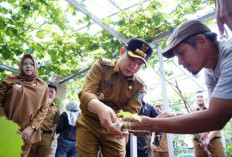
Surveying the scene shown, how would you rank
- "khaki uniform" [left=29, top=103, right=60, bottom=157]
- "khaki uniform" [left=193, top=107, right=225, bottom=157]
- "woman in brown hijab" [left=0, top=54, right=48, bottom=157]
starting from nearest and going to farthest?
"woman in brown hijab" [left=0, top=54, right=48, bottom=157] → "khaki uniform" [left=193, top=107, right=225, bottom=157] → "khaki uniform" [left=29, top=103, right=60, bottom=157]

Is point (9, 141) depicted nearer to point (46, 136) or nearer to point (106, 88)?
point (106, 88)

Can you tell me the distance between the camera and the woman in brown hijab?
251 centimetres

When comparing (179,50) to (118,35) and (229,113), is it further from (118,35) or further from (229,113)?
(118,35)

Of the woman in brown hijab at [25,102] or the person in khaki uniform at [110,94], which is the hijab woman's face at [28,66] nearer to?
the woman in brown hijab at [25,102]

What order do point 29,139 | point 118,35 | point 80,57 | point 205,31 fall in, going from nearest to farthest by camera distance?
point 205,31 < point 29,139 < point 118,35 < point 80,57

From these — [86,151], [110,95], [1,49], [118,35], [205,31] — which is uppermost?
[118,35]

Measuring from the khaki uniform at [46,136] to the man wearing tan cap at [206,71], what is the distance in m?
3.09

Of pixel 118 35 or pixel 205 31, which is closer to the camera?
pixel 205 31

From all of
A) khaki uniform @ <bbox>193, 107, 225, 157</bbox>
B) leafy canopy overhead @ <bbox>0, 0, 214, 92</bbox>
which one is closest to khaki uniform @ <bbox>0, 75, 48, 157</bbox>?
leafy canopy overhead @ <bbox>0, 0, 214, 92</bbox>

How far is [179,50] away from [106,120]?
0.76 metres

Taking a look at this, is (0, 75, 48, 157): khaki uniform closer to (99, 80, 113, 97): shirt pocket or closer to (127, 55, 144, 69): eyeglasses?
(99, 80, 113, 97): shirt pocket

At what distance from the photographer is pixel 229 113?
1090mm

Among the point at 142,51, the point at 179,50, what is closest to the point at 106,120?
the point at 179,50

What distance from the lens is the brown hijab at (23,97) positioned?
2.52m
